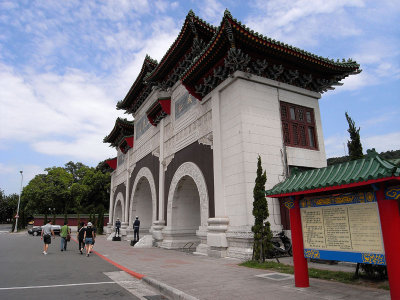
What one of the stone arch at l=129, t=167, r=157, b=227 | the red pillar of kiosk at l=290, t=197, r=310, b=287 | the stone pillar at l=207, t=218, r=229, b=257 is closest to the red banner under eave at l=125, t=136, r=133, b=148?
the stone arch at l=129, t=167, r=157, b=227

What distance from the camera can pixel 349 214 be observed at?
506 cm

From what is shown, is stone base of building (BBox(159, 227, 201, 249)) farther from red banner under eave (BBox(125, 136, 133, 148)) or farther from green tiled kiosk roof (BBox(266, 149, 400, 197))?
red banner under eave (BBox(125, 136, 133, 148))

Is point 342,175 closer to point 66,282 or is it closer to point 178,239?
point 66,282

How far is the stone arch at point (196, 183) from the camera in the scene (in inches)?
482

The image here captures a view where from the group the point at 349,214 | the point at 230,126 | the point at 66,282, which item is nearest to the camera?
the point at 349,214

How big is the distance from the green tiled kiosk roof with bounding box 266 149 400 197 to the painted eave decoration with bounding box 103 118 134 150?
20480mm

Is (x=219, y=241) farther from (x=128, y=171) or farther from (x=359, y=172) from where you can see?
(x=128, y=171)

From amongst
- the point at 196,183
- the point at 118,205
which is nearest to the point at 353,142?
the point at 196,183

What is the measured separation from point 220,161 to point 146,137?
34.5 feet

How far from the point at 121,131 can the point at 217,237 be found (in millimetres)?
18151

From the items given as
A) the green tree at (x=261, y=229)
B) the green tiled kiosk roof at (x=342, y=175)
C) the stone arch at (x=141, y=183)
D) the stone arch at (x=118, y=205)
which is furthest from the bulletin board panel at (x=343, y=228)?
the stone arch at (x=118, y=205)

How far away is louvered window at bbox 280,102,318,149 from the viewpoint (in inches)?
469

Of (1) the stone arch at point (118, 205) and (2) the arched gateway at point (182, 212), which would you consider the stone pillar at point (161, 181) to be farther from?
(1) the stone arch at point (118, 205)

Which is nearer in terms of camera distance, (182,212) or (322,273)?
(322,273)
